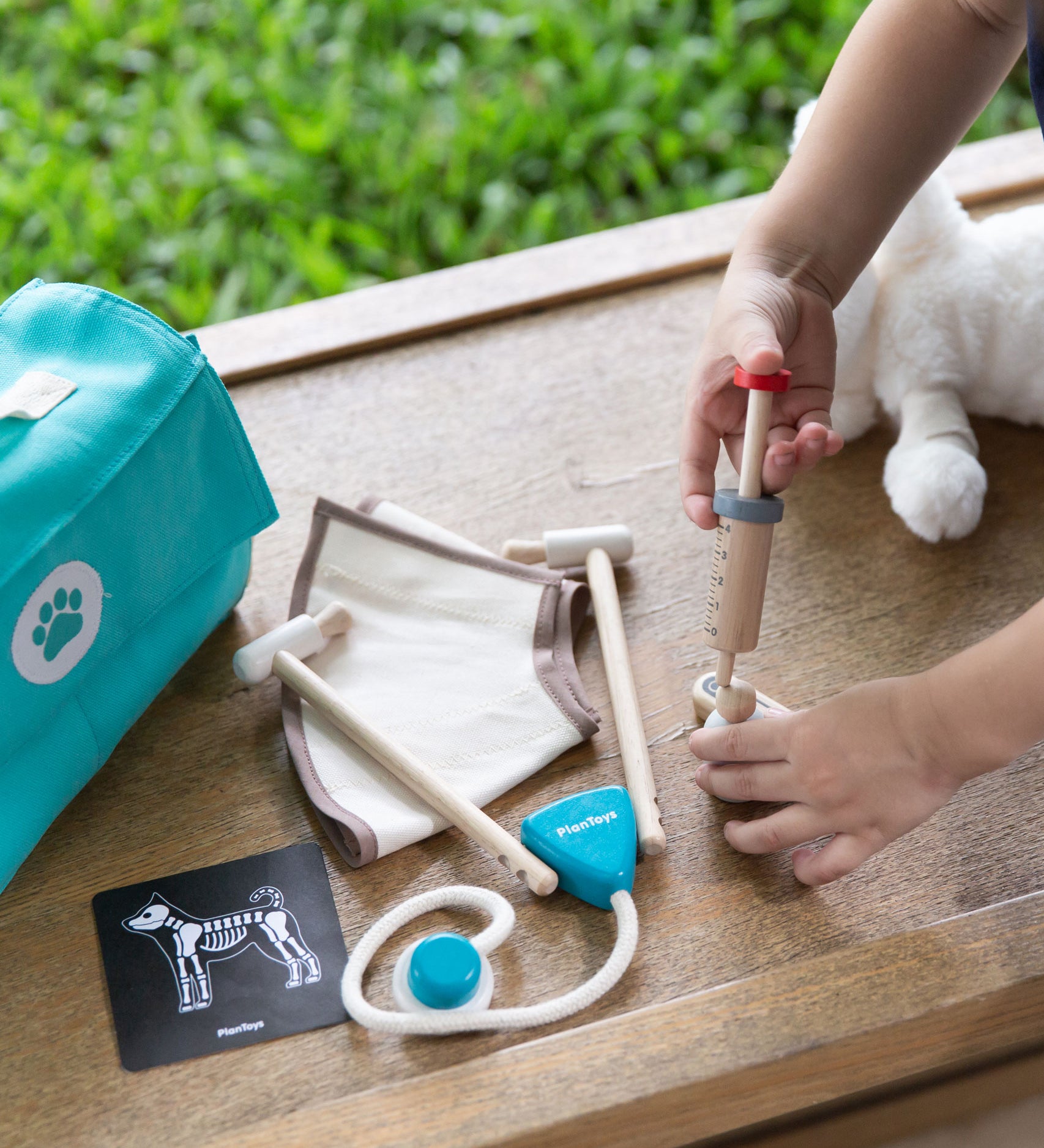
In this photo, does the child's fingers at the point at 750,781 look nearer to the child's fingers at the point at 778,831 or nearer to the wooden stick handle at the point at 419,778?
the child's fingers at the point at 778,831

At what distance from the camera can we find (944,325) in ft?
2.93

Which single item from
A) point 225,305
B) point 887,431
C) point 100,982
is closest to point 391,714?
point 100,982

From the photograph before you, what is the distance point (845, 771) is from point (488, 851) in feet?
0.73

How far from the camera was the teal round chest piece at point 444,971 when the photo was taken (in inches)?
23.6

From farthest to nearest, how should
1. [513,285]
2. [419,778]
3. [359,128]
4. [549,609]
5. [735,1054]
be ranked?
[359,128]
[513,285]
[549,609]
[419,778]
[735,1054]

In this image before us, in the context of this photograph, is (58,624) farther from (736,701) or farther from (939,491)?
(939,491)

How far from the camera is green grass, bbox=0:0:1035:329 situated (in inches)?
64.9

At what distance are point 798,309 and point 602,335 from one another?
307mm

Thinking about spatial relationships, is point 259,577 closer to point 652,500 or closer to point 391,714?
point 391,714

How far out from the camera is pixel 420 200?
1.67 metres

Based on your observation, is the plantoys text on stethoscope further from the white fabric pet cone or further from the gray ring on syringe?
the gray ring on syringe

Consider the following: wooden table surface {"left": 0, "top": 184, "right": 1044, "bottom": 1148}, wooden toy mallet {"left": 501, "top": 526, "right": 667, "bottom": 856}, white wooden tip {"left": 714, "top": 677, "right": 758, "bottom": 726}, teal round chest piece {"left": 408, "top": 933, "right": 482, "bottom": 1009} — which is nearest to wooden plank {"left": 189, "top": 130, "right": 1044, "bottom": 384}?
Answer: wooden table surface {"left": 0, "top": 184, "right": 1044, "bottom": 1148}

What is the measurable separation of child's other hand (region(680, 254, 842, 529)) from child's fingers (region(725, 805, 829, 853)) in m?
0.20

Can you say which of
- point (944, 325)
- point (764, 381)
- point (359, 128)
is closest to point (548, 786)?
point (764, 381)
